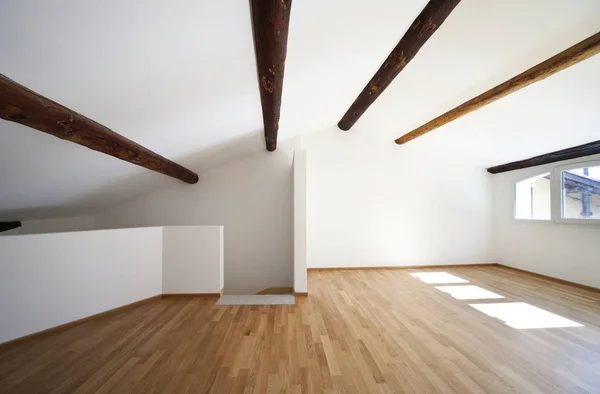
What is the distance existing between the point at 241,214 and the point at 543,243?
19.4 feet

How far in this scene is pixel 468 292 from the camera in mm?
4355

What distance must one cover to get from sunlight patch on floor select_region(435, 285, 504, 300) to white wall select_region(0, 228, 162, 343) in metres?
4.46

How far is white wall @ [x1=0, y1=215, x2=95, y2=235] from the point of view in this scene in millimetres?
4383

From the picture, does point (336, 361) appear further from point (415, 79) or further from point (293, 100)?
point (415, 79)

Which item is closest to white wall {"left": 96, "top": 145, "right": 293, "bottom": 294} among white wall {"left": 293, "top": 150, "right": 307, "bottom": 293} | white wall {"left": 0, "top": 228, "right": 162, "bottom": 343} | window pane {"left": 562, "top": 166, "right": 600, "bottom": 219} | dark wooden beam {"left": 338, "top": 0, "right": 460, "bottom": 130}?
white wall {"left": 293, "top": 150, "right": 307, "bottom": 293}

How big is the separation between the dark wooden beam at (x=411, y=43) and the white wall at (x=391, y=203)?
2.18 meters

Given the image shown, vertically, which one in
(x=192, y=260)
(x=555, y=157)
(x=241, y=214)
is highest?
(x=555, y=157)

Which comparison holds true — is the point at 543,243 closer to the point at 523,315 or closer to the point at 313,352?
the point at 523,315

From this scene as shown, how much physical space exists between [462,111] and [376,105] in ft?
4.54

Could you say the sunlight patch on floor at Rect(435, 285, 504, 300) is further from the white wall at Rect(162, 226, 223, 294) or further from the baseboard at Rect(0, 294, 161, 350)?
the baseboard at Rect(0, 294, 161, 350)

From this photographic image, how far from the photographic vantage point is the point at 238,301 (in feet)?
13.2

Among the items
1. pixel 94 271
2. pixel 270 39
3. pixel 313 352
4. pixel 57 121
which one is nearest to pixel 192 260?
pixel 94 271

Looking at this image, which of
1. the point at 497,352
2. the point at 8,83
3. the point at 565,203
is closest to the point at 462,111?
the point at 565,203

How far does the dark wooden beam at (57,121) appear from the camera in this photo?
154 centimetres
